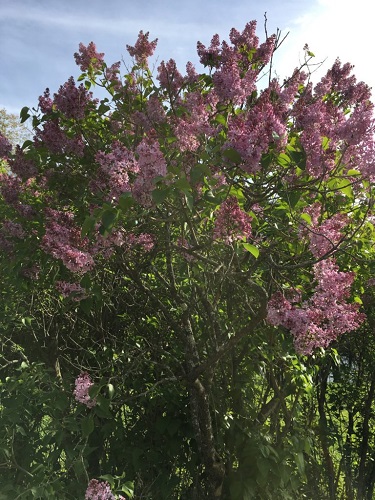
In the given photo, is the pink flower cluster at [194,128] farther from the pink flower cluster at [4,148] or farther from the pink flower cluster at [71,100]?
the pink flower cluster at [4,148]

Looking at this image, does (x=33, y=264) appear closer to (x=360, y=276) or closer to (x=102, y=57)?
(x=102, y=57)

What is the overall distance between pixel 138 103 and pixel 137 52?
1.36 feet

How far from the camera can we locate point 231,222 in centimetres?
191

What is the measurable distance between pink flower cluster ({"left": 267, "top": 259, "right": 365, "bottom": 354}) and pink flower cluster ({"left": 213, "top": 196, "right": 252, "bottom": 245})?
0.34 meters

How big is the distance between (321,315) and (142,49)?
2.20 m

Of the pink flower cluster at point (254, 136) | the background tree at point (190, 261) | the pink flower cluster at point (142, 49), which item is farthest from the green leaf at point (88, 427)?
the pink flower cluster at point (142, 49)

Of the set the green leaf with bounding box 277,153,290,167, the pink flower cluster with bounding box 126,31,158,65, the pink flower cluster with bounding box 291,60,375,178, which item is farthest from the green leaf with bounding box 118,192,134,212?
the pink flower cluster with bounding box 126,31,158,65

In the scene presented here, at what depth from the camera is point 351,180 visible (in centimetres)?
222

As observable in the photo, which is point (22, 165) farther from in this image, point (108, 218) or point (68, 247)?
point (108, 218)

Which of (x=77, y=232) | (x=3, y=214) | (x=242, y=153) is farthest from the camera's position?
(x=3, y=214)

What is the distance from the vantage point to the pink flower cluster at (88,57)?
3.20 meters

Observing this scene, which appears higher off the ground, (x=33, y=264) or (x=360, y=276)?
(x=360, y=276)

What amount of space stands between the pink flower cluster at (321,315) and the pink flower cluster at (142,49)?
6.53 ft

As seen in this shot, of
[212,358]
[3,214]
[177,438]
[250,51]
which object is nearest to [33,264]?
[3,214]
